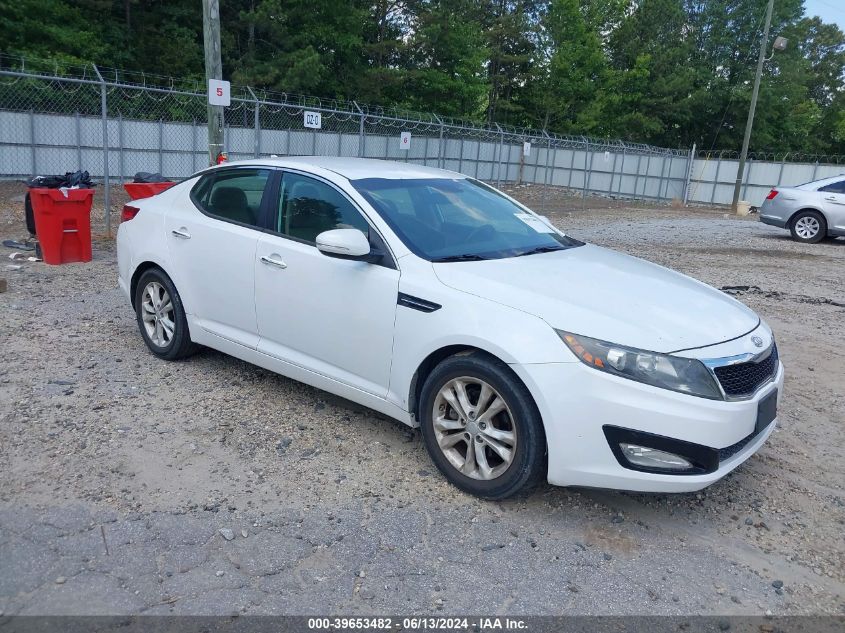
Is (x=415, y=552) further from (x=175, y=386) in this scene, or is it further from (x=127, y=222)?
(x=127, y=222)

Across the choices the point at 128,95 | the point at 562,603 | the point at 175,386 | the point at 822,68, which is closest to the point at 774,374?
the point at 562,603

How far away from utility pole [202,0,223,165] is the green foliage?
16.3m

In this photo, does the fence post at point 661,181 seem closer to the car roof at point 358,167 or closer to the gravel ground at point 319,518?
the gravel ground at point 319,518

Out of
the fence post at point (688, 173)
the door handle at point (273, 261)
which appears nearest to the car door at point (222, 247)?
the door handle at point (273, 261)

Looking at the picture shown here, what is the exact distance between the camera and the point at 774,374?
391cm

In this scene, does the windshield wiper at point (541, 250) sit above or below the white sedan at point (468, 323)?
above

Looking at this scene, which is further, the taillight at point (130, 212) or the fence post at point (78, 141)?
the fence post at point (78, 141)

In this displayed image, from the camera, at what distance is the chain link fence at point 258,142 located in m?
19.8

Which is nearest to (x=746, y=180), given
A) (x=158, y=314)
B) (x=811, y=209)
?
(x=811, y=209)

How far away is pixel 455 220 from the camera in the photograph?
4566 mm

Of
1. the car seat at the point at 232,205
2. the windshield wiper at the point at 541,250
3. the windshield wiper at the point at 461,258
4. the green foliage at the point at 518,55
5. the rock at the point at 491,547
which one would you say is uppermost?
the green foliage at the point at 518,55

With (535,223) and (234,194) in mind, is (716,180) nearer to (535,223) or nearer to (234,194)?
(535,223)

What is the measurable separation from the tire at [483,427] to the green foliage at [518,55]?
25.7m

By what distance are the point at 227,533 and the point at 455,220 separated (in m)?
2.28
